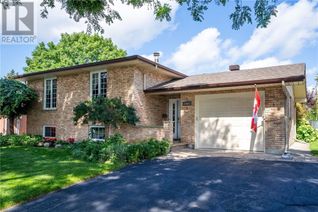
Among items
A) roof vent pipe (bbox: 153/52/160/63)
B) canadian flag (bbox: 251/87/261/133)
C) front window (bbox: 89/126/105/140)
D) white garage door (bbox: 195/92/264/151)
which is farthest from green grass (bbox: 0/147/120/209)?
roof vent pipe (bbox: 153/52/160/63)

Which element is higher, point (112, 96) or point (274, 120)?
point (112, 96)

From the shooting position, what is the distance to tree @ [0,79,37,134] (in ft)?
48.5

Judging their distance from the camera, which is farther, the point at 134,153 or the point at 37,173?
the point at 134,153

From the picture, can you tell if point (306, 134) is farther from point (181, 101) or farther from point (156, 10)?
point (156, 10)

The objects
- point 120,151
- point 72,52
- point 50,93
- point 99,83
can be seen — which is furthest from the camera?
point 72,52

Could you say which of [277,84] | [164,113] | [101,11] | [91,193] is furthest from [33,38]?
[277,84]

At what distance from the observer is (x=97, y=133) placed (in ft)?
45.6

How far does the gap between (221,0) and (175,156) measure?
20.8ft

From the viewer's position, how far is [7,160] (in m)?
9.16

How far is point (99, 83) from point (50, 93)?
13.7 ft

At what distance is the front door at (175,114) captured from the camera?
1432 cm

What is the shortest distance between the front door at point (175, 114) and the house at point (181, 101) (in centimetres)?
5

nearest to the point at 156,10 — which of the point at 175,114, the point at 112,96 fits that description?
the point at 112,96

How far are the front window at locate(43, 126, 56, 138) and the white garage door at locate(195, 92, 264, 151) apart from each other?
8592mm
